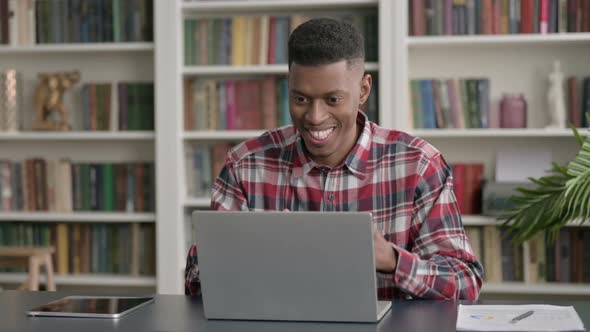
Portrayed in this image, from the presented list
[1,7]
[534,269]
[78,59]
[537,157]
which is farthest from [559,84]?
[1,7]

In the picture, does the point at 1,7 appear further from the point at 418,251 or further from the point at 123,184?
the point at 418,251

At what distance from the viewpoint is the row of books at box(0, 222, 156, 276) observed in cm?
362

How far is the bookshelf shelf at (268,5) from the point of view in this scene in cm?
331

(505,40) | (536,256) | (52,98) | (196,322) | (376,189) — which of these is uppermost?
(505,40)

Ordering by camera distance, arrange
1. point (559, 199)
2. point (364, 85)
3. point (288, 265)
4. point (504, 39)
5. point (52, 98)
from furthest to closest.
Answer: point (52, 98) → point (504, 39) → point (559, 199) → point (364, 85) → point (288, 265)

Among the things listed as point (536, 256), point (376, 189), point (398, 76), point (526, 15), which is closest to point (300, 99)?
point (376, 189)

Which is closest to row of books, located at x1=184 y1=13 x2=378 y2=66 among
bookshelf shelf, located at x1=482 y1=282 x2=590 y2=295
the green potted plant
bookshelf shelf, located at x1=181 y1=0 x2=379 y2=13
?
bookshelf shelf, located at x1=181 y1=0 x2=379 y2=13

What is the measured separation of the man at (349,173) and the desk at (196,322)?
0.12 metres

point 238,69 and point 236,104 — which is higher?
point 238,69

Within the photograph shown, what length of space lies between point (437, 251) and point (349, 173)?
0.88 feet

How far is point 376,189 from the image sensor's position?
5.96 feet

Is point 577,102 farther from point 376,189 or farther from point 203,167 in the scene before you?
point 376,189

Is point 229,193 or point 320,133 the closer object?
point 320,133

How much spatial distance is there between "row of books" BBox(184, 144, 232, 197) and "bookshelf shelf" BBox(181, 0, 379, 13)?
0.60 meters
